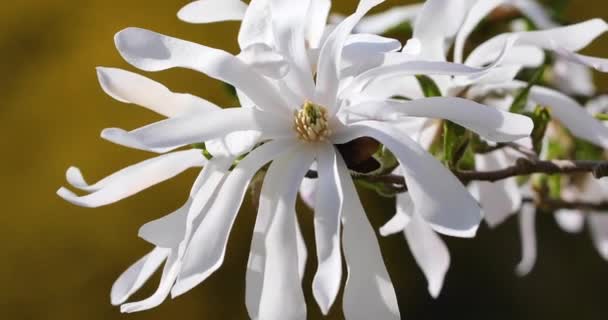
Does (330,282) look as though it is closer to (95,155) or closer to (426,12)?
(426,12)

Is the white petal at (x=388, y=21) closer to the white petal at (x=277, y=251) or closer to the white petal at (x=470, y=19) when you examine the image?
the white petal at (x=470, y=19)

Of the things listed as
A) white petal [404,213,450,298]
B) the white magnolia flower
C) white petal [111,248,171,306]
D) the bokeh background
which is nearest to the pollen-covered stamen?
the white magnolia flower

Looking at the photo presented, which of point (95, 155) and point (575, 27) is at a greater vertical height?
point (575, 27)

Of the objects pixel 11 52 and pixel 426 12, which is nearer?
pixel 426 12

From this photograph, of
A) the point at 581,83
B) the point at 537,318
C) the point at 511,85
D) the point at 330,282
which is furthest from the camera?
the point at 537,318

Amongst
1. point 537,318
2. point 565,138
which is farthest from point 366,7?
point 537,318

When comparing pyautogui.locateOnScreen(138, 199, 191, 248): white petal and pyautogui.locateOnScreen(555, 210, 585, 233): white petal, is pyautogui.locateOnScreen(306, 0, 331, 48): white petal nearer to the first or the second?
pyautogui.locateOnScreen(138, 199, 191, 248): white petal
